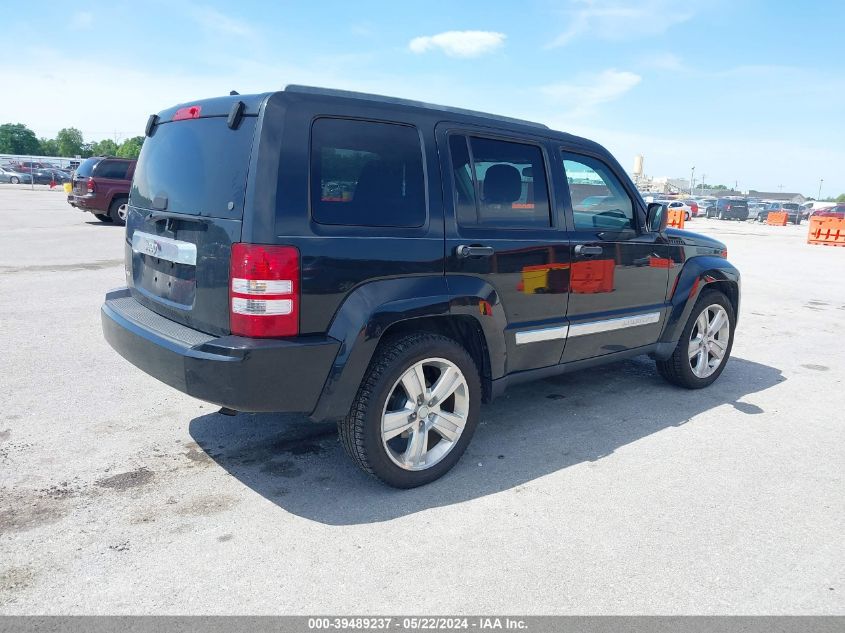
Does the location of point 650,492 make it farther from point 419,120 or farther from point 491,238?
point 419,120

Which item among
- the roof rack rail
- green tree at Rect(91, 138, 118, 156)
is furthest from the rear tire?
green tree at Rect(91, 138, 118, 156)

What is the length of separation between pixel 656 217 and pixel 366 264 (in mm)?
2541

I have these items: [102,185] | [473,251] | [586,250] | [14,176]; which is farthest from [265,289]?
[14,176]

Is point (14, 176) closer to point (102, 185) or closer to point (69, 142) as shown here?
point (102, 185)

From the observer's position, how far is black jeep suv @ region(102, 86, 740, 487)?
2877mm

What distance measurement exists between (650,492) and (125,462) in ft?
9.48

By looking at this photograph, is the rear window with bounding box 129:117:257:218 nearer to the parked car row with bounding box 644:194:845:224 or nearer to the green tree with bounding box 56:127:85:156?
the parked car row with bounding box 644:194:845:224

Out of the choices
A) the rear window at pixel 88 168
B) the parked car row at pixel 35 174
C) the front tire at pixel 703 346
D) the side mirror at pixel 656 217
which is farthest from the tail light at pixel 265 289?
the parked car row at pixel 35 174

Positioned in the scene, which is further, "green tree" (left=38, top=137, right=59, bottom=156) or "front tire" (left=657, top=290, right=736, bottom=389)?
"green tree" (left=38, top=137, right=59, bottom=156)

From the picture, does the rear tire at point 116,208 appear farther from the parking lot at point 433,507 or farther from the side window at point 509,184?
the side window at point 509,184

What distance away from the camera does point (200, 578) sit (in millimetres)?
2594

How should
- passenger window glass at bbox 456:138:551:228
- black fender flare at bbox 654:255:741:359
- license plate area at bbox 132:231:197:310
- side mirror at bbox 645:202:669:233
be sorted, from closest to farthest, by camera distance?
license plate area at bbox 132:231:197:310, passenger window glass at bbox 456:138:551:228, side mirror at bbox 645:202:669:233, black fender flare at bbox 654:255:741:359

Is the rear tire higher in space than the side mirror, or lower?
lower

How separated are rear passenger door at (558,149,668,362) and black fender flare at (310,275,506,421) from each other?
114cm
